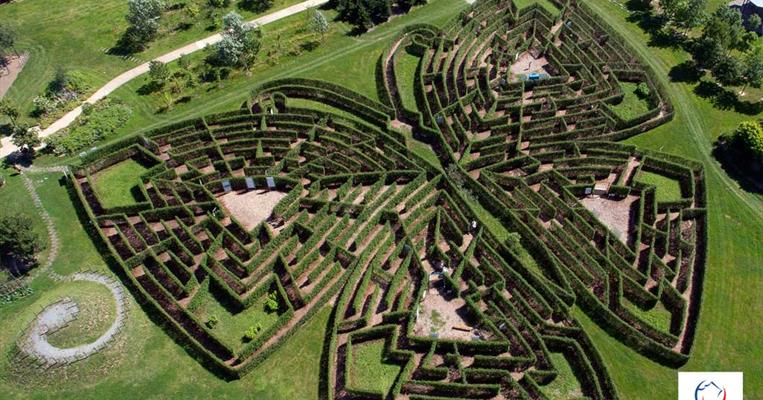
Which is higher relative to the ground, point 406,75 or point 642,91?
point 642,91

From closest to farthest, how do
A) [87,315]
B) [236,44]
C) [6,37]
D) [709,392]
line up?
[709,392] → [87,315] → [236,44] → [6,37]

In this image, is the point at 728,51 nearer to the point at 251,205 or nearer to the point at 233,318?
the point at 251,205

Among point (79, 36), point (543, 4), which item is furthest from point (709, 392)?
point (79, 36)

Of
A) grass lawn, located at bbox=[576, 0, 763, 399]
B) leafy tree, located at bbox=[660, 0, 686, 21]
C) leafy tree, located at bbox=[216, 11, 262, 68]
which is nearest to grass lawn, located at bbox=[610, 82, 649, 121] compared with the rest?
grass lawn, located at bbox=[576, 0, 763, 399]

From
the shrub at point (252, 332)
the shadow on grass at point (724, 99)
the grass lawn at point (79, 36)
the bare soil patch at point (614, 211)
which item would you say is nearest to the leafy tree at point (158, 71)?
the grass lawn at point (79, 36)

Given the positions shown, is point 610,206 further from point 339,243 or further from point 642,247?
point 339,243

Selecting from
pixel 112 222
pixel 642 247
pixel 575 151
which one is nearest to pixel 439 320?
pixel 642 247
